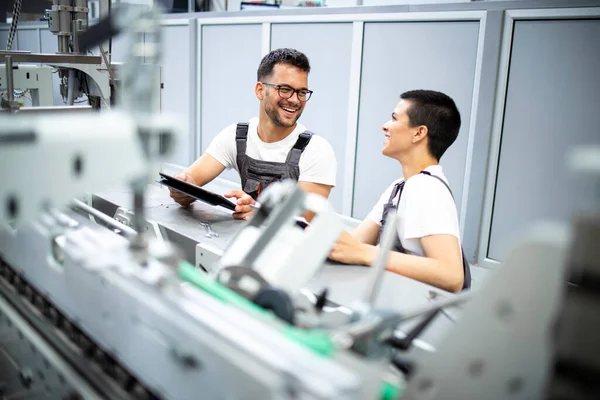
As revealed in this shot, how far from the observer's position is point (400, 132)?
1.79 meters

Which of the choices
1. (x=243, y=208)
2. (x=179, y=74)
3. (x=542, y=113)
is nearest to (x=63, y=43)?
(x=243, y=208)

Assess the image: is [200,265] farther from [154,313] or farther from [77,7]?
[77,7]

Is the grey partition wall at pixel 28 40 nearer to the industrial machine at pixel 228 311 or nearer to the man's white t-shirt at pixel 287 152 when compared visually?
the man's white t-shirt at pixel 287 152

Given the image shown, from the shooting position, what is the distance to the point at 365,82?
11.9ft

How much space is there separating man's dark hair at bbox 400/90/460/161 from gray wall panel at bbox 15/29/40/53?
640 cm

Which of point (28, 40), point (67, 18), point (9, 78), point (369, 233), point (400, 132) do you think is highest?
point (28, 40)

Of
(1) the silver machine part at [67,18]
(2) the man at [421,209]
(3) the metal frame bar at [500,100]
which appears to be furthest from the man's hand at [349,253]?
(3) the metal frame bar at [500,100]

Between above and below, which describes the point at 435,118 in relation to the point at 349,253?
above

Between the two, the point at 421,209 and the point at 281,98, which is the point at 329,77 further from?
the point at 421,209

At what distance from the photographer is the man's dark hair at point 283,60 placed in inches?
86.4

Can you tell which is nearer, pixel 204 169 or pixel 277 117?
pixel 277 117

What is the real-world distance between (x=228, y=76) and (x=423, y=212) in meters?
3.43

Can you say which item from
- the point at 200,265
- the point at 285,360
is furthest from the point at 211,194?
the point at 285,360

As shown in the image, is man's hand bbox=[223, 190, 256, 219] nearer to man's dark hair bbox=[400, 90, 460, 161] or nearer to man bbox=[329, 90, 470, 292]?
man bbox=[329, 90, 470, 292]
